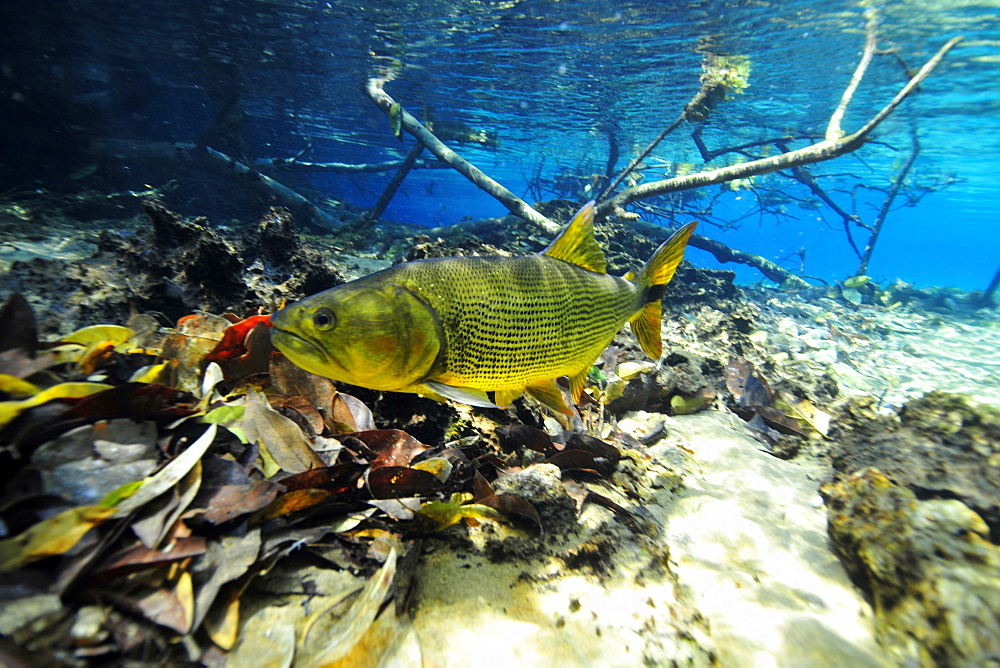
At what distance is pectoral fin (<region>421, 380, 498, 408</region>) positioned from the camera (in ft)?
6.05

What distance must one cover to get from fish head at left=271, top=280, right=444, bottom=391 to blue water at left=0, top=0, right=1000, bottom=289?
15112 mm

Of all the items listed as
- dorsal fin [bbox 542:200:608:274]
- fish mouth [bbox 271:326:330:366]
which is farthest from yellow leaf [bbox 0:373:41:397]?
dorsal fin [bbox 542:200:608:274]

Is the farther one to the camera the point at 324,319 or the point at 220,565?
the point at 324,319

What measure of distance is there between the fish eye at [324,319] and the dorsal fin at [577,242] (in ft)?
4.61

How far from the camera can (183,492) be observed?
158 cm

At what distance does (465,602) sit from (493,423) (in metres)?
1.47

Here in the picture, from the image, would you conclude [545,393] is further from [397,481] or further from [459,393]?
[397,481]

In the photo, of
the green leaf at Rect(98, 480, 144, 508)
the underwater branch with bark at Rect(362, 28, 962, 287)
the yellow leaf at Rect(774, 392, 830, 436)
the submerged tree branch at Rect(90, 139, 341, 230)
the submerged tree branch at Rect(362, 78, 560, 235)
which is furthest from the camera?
the submerged tree branch at Rect(90, 139, 341, 230)

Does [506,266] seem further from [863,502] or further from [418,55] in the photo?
[418,55]

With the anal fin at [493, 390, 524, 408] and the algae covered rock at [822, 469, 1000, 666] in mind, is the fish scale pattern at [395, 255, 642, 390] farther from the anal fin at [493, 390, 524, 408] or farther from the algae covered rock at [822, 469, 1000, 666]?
the algae covered rock at [822, 469, 1000, 666]

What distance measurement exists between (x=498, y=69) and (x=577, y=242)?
21198 mm

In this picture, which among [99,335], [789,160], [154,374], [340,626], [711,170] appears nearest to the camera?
[340,626]

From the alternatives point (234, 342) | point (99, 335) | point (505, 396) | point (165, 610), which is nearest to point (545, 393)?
point (505, 396)

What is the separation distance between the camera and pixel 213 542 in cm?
150
